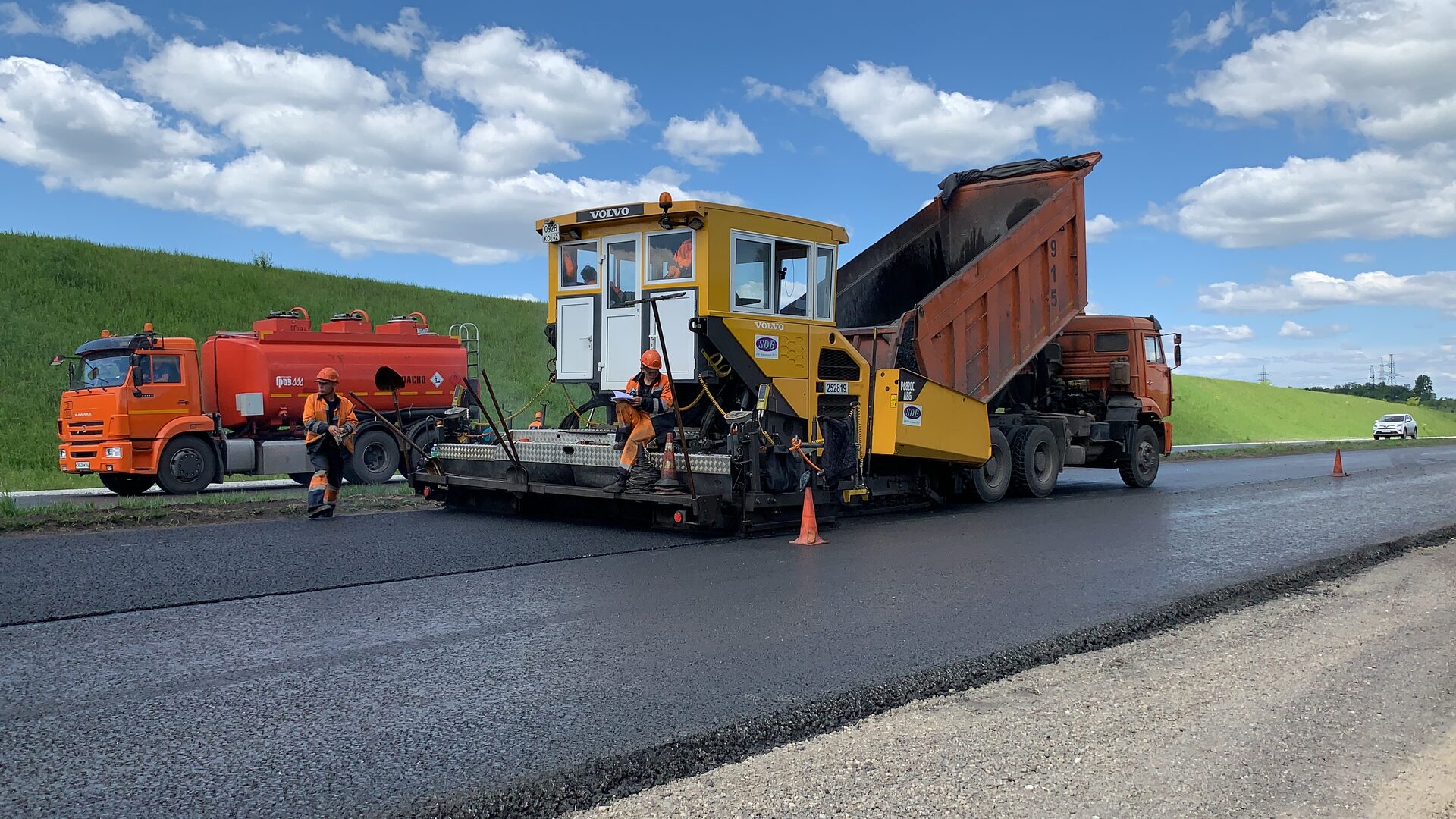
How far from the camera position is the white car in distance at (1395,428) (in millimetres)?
48344

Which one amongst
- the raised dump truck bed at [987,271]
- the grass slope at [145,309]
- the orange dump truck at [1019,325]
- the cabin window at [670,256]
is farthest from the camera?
the grass slope at [145,309]

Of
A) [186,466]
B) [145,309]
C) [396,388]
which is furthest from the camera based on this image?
[145,309]

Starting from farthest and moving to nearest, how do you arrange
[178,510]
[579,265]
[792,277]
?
1. [579,265]
2. [178,510]
3. [792,277]

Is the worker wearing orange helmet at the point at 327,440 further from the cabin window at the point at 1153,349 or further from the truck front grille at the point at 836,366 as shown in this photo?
the cabin window at the point at 1153,349

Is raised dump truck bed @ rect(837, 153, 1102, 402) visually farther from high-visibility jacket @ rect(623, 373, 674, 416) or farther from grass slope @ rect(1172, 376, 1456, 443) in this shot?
grass slope @ rect(1172, 376, 1456, 443)

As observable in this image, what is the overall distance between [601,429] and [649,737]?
269 inches

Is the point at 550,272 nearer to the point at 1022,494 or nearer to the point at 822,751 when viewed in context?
the point at 1022,494

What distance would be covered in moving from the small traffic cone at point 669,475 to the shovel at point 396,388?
3.07 meters

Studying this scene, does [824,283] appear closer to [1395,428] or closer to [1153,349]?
[1153,349]

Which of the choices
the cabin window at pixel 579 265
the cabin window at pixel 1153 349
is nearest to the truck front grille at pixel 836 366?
the cabin window at pixel 579 265

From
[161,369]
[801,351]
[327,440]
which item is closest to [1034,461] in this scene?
[801,351]

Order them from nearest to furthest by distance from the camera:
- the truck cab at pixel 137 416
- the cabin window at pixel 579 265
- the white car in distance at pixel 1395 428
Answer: the cabin window at pixel 579 265, the truck cab at pixel 137 416, the white car in distance at pixel 1395 428

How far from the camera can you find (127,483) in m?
15.6

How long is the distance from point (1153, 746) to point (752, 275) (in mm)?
6608
